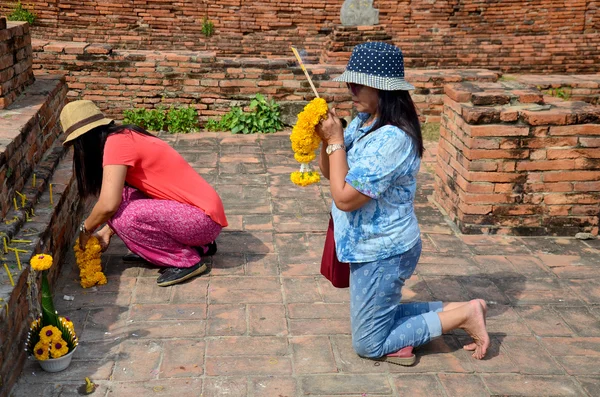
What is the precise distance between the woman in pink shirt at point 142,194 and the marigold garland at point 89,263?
0.06m

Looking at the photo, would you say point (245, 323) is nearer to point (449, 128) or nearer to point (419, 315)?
point (419, 315)

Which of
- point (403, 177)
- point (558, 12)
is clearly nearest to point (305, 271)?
point (403, 177)

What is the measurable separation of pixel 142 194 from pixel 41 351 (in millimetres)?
1260

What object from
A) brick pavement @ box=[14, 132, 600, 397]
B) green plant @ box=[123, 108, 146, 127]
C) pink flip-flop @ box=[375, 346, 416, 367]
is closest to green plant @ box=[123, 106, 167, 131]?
green plant @ box=[123, 108, 146, 127]

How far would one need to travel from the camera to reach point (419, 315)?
127 inches

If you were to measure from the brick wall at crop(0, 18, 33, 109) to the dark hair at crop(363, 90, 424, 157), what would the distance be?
9.12 feet

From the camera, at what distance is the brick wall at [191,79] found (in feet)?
25.2

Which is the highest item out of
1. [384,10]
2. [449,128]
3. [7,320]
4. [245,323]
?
[384,10]

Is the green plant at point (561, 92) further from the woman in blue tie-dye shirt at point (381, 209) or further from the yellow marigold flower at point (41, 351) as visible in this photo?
the yellow marigold flower at point (41, 351)

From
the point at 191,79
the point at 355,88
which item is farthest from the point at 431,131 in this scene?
the point at 355,88

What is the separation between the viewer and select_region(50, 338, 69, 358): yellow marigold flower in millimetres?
3002

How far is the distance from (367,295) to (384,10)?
34.6 feet

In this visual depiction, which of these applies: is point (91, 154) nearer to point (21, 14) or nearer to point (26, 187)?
point (26, 187)

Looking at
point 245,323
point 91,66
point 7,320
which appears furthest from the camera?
point 91,66
